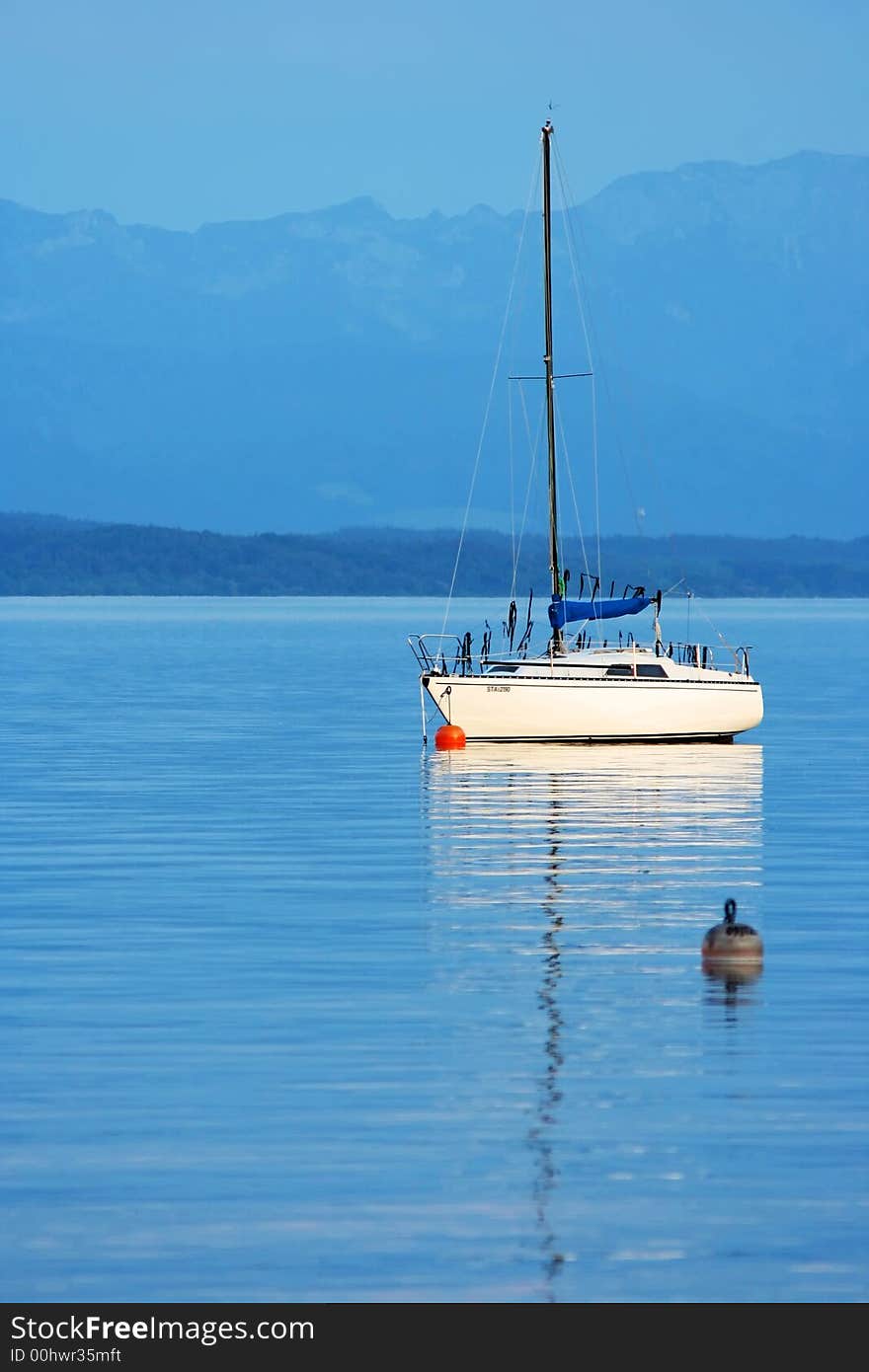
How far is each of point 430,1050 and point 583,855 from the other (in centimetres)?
1569

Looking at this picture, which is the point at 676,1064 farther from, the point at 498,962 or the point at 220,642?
the point at 220,642

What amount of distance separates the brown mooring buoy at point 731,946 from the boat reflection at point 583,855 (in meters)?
0.13

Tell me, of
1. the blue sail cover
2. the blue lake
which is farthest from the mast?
the blue lake

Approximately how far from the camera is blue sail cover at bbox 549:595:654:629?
62.6m

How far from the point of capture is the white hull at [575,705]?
199 feet

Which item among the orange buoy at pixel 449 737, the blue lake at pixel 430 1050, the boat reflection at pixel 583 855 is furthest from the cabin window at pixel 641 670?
the blue lake at pixel 430 1050

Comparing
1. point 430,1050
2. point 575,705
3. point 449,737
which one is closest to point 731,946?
point 430,1050

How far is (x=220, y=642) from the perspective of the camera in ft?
574

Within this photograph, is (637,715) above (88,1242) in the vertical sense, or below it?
above

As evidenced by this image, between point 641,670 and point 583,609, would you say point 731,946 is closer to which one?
point 641,670

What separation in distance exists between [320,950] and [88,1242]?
38.2 ft

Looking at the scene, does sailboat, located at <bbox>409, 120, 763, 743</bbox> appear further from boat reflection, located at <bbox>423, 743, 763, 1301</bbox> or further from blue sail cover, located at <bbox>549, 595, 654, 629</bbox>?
boat reflection, located at <bbox>423, 743, 763, 1301</bbox>
